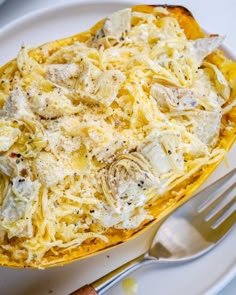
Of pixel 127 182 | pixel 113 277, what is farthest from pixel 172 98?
pixel 113 277

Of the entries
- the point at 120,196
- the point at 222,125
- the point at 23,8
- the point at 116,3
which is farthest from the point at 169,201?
the point at 23,8

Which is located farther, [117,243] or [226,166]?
[226,166]

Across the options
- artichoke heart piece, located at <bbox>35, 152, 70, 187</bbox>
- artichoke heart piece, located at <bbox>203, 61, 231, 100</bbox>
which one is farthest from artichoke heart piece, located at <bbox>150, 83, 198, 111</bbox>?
artichoke heart piece, located at <bbox>35, 152, 70, 187</bbox>

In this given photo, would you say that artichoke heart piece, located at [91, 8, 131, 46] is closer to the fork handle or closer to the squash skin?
the squash skin

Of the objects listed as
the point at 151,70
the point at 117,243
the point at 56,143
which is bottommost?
the point at 117,243

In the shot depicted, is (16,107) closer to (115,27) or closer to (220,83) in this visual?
(115,27)

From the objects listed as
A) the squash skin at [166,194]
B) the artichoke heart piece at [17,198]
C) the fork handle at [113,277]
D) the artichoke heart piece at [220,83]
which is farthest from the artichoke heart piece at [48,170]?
the artichoke heart piece at [220,83]

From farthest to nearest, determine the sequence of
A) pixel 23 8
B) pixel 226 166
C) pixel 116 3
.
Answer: pixel 23 8
pixel 116 3
pixel 226 166

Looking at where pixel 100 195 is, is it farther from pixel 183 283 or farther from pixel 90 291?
pixel 183 283
